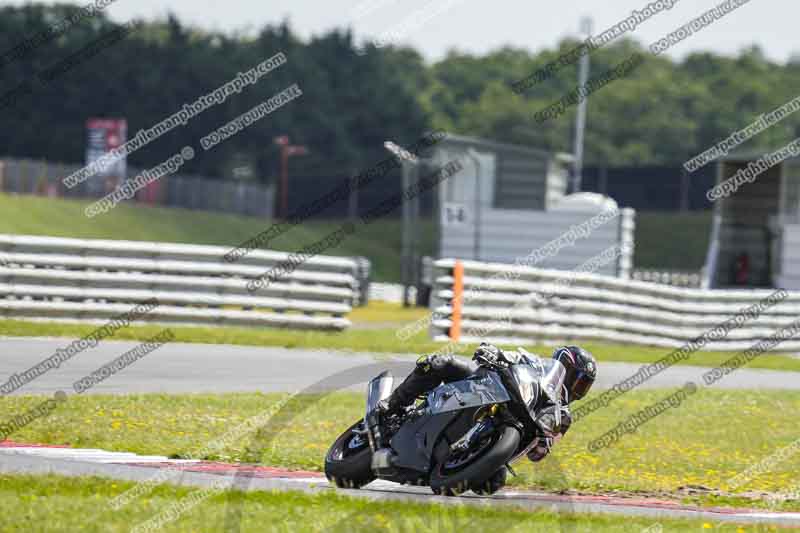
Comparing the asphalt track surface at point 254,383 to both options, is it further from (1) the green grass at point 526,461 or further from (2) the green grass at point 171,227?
(2) the green grass at point 171,227

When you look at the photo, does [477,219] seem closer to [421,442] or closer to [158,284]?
[158,284]

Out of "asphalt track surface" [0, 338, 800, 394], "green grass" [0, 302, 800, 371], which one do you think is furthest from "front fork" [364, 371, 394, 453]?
"green grass" [0, 302, 800, 371]

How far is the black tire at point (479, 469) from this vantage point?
8789mm

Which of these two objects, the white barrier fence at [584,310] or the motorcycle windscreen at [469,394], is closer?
the motorcycle windscreen at [469,394]

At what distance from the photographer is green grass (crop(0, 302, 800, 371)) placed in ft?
60.6

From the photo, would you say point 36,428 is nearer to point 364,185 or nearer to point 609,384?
point 609,384

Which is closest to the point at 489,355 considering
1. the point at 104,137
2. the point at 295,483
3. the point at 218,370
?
the point at 295,483

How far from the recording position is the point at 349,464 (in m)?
9.20

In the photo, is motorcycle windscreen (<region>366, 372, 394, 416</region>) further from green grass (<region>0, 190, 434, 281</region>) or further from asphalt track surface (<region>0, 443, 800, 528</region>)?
green grass (<region>0, 190, 434, 281</region>)

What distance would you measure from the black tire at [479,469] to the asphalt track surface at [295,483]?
0.09 m

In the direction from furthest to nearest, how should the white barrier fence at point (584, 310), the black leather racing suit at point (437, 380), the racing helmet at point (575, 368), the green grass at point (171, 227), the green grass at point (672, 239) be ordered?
1. the green grass at point (672, 239)
2. the green grass at point (171, 227)
3. the white barrier fence at point (584, 310)
4. the racing helmet at point (575, 368)
5. the black leather racing suit at point (437, 380)

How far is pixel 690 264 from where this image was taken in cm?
7156

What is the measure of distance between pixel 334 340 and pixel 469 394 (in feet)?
36.5

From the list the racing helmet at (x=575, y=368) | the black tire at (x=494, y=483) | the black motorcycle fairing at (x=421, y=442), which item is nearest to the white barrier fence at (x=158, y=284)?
the black motorcycle fairing at (x=421, y=442)
